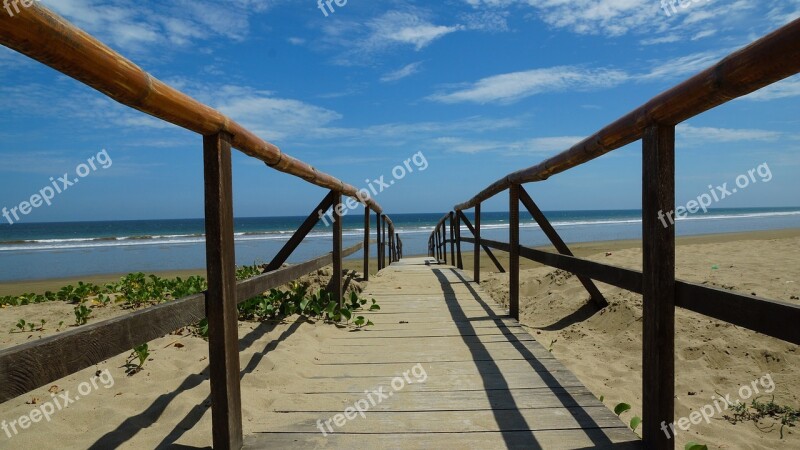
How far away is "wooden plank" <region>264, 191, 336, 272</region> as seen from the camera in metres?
3.42

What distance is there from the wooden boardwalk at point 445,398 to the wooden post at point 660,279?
205 millimetres

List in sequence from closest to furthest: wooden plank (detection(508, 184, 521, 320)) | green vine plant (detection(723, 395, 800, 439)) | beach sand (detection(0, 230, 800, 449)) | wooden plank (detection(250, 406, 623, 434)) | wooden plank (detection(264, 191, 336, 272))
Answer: wooden plank (detection(250, 406, 623, 434)) → beach sand (detection(0, 230, 800, 449)) → green vine plant (detection(723, 395, 800, 439)) → wooden plank (detection(264, 191, 336, 272)) → wooden plank (detection(508, 184, 521, 320))

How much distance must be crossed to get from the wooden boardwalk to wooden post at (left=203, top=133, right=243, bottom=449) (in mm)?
204

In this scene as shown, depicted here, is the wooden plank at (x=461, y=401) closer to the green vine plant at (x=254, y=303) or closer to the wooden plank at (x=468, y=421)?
the wooden plank at (x=468, y=421)

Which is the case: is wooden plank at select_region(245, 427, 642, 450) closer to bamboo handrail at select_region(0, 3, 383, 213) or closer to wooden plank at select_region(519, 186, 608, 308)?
bamboo handrail at select_region(0, 3, 383, 213)

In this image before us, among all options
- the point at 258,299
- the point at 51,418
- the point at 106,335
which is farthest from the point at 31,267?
the point at 106,335

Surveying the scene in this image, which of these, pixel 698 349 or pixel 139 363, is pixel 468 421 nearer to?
pixel 139 363

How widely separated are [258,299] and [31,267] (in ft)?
54.9

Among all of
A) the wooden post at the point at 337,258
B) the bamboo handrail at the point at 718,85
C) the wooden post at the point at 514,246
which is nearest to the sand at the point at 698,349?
the wooden post at the point at 514,246

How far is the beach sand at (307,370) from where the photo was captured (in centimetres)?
226

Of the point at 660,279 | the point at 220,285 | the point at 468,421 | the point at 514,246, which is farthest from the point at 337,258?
the point at 660,279

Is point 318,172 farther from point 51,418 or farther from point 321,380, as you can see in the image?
point 51,418

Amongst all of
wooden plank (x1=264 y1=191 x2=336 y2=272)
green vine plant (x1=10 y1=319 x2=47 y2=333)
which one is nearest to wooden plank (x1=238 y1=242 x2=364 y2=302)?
wooden plank (x1=264 y1=191 x2=336 y2=272)

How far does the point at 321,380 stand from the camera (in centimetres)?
280
